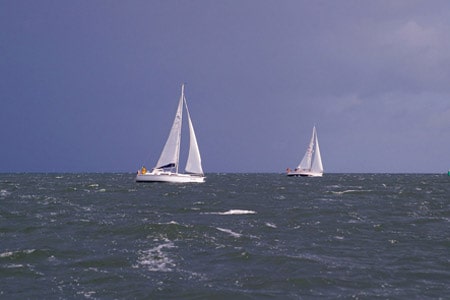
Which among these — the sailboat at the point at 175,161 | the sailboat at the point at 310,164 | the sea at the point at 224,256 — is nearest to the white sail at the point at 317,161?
the sailboat at the point at 310,164

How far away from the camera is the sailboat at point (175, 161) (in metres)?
69.7

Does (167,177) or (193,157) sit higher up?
(193,157)

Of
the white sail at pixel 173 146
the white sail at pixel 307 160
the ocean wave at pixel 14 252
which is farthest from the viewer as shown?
the white sail at pixel 307 160

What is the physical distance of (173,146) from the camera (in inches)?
2847

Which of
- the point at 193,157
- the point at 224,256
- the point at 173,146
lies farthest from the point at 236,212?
the point at 193,157

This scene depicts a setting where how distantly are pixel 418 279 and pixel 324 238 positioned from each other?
22.1ft

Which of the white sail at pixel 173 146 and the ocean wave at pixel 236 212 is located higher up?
the white sail at pixel 173 146

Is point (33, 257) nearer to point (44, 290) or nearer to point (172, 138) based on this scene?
point (44, 290)

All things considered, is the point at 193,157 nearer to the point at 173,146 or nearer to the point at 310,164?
the point at 173,146

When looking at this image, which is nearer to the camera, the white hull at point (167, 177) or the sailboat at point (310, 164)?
the white hull at point (167, 177)

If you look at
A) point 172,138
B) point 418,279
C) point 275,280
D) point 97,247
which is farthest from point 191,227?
point 172,138

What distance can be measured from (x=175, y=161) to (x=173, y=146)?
263 cm

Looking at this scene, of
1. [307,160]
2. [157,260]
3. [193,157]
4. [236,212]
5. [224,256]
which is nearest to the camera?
[157,260]

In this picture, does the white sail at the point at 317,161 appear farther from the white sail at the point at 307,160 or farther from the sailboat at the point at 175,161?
the sailboat at the point at 175,161
